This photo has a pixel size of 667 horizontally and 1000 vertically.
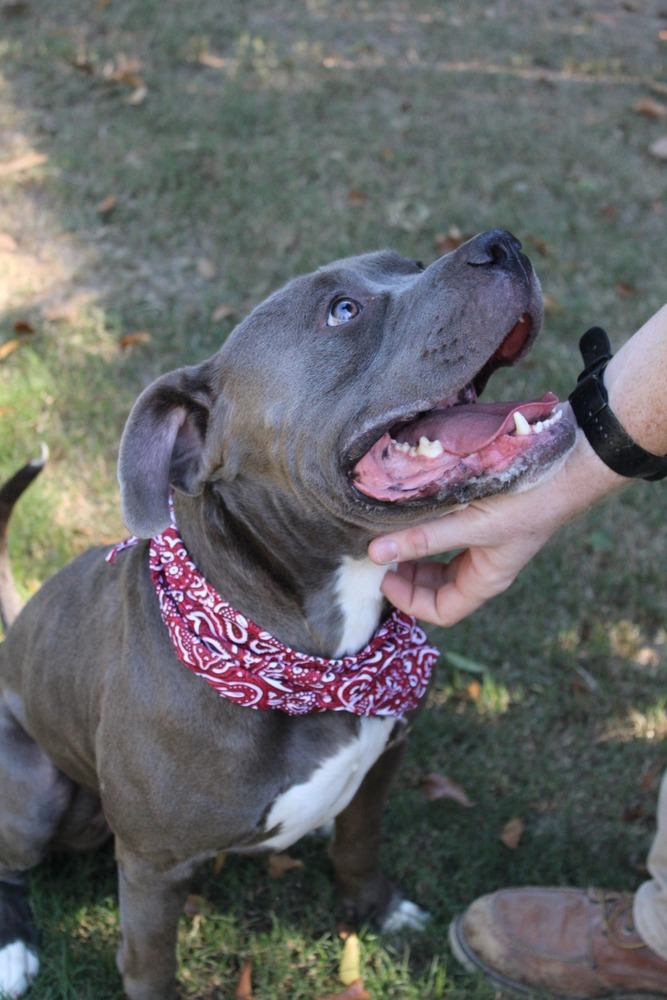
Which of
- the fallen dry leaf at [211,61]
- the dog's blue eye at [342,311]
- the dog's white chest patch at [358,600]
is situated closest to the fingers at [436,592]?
the dog's white chest patch at [358,600]

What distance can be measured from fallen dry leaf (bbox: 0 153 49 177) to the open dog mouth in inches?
186

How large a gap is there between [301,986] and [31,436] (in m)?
2.77

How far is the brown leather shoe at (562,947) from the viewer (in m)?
3.27

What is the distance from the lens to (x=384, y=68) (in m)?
7.80

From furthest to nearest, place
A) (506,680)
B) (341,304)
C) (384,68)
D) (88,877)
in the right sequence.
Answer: (384,68) < (506,680) < (88,877) < (341,304)

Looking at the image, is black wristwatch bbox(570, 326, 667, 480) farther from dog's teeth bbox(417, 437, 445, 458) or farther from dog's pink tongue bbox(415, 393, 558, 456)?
dog's teeth bbox(417, 437, 445, 458)

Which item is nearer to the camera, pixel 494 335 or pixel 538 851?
pixel 494 335

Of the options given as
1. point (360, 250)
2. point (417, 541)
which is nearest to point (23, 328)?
point (360, 250)

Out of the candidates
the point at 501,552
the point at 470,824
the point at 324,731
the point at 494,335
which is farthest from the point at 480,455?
the point at 470,824

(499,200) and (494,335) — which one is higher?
(494,335)

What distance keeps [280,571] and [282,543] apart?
0.08 m

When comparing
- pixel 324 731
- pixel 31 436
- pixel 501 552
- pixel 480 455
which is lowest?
pixel 31 436

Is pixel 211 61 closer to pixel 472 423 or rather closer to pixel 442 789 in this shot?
pixel 442 789

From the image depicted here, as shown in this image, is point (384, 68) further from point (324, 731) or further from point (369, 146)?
point (324, 731)
